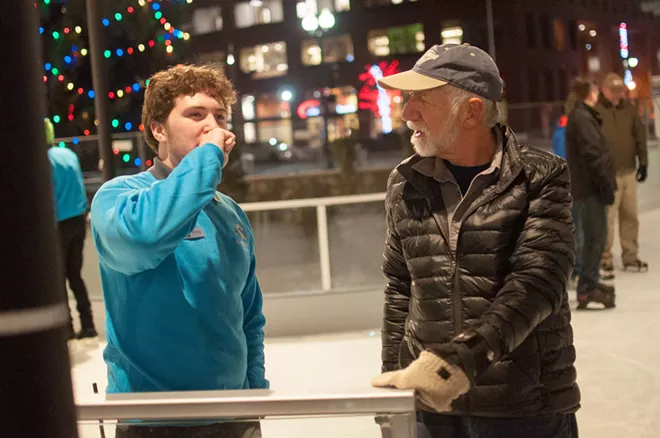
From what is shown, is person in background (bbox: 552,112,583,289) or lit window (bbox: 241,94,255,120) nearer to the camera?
person in background (bbox: 552,112,583,289)

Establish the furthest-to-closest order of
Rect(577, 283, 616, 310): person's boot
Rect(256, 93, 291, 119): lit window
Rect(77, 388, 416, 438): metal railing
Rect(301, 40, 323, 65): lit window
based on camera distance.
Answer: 1. Rect(301, 40, 323, 65): lit window
2. Rect(256, 93, 291, 119): lit window
3. Rect(577, 283, 616, 310): person's boot
4. Rect(77, 388, 416, 438): metal railing

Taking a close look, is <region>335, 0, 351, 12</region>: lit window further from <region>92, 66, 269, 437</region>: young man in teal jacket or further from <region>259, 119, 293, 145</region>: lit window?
<region>92, 66, 269, 437</region>: young man in teal jacket

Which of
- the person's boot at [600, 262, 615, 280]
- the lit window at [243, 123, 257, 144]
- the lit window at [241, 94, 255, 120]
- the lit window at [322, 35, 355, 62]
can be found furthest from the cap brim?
the lit window at [241, 94, 255, 120]

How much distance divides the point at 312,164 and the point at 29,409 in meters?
29.9

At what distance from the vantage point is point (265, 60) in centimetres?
4550

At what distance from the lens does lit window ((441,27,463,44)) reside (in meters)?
34.9

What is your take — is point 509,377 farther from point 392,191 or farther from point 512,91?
point 512,91

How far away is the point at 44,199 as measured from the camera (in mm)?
857

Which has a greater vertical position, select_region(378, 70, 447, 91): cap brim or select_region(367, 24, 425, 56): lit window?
select_region(367, 24, 425, 56): lit window

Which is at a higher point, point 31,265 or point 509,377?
point 31,265

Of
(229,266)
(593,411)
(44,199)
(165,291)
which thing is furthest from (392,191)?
(593,411)

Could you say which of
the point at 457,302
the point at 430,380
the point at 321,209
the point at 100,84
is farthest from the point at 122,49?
the point at 430,380

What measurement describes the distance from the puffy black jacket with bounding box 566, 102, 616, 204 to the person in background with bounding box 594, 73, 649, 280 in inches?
32.6

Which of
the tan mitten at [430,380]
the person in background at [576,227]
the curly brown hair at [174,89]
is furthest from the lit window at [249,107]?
the tan mitten at [430,380]
